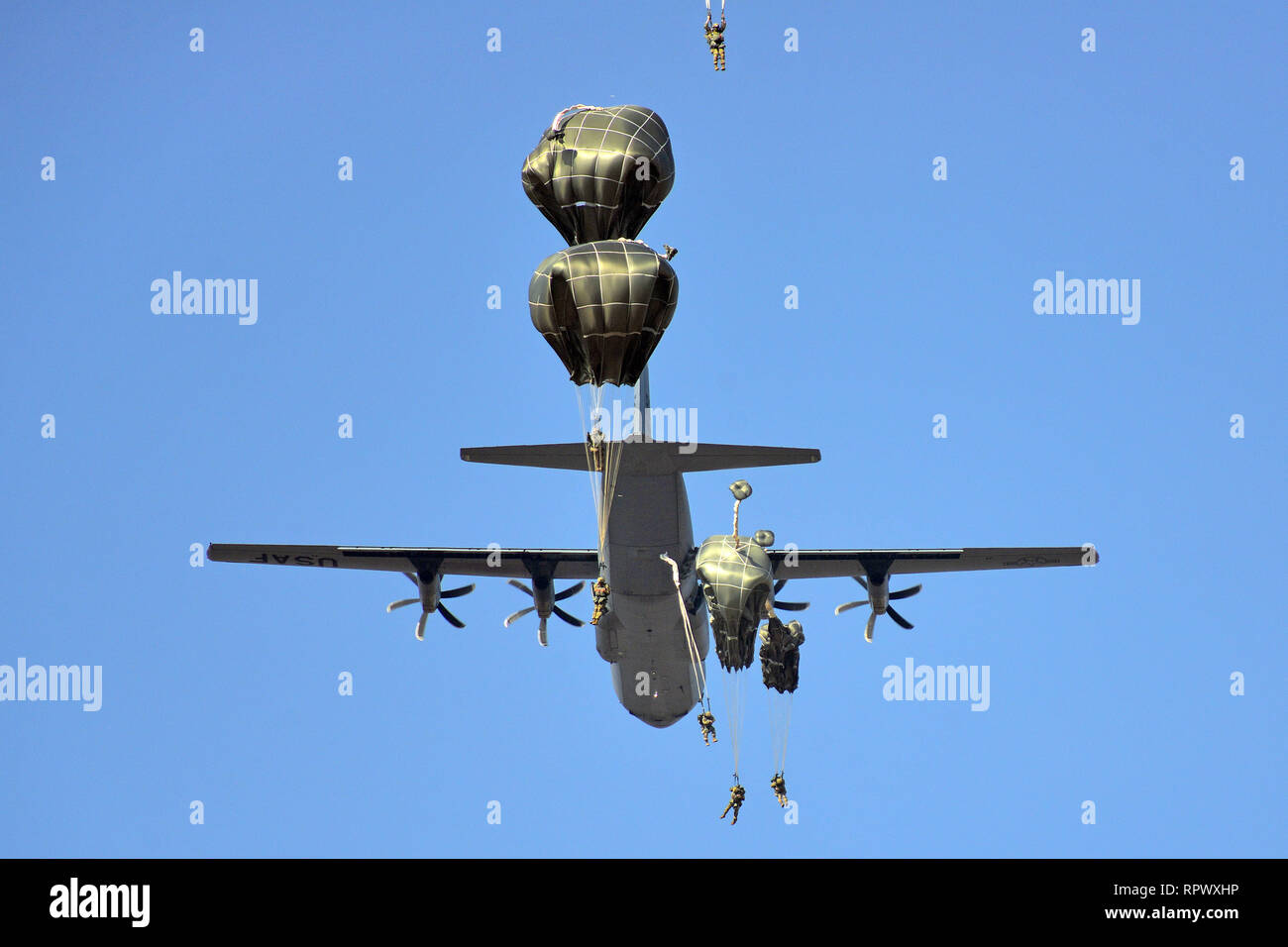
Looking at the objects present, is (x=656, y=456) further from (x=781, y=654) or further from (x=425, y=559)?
(x=425, y=559)

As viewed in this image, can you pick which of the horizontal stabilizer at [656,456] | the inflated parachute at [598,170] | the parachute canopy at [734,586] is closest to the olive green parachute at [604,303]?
the inflated parachute at [598,170]

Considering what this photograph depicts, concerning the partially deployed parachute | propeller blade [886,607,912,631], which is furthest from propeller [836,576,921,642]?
the partially deployed parachute

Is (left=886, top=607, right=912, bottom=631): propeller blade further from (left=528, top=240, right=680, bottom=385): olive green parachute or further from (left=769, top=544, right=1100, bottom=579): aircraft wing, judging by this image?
(left=528, top=240, right=680, bottom=385): olive green parachute

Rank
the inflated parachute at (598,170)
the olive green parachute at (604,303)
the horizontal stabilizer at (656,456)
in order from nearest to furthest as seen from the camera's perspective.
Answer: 1. the olive green parachute at (604,303)
2. the inflated parachute at (598,170)
3. the horizontal stabilizer at (656,456)

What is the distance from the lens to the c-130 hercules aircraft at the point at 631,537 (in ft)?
137

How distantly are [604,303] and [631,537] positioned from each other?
11120 mm

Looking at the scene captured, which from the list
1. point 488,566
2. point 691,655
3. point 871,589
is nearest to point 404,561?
point 488,566

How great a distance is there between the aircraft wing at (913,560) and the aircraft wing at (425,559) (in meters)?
7.11

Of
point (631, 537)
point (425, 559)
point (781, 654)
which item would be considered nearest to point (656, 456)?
point (631, 537)

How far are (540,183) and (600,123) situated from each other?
85.8 inches

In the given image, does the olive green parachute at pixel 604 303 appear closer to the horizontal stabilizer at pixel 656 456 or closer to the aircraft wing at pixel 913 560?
the horizontal stabilizer at pixel 656 456

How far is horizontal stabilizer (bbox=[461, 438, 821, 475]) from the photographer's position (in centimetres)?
4903

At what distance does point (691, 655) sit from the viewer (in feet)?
181
